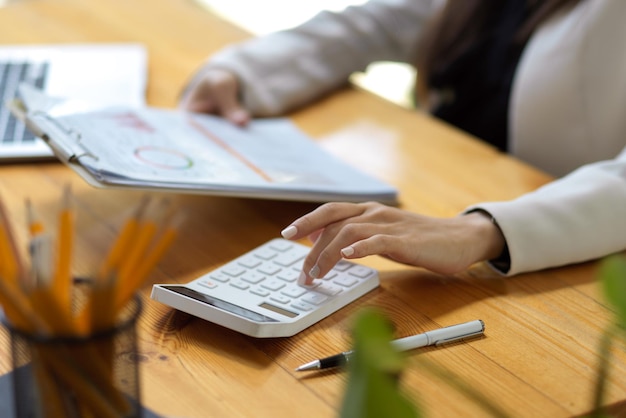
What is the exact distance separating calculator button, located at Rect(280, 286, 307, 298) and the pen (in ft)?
0.28

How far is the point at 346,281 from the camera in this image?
75cm

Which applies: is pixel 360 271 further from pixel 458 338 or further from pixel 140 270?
pixel 140 270

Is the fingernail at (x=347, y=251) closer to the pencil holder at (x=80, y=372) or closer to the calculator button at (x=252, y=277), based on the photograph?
the calculator button at (x=252, y=277)

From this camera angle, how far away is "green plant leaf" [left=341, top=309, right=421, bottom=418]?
0.34 m

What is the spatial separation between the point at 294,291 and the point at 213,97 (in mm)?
504

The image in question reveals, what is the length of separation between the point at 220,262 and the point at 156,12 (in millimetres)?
846

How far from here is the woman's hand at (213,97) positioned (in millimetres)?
1138

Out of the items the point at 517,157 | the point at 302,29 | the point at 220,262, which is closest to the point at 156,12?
the point at 302,29

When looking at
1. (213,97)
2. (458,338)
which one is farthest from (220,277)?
(213,97)

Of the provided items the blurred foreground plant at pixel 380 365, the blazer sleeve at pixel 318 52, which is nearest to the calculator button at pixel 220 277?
the blurred foreground plant at pixel 380 365

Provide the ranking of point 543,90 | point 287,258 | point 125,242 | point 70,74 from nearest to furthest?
point 125,242, point 287,258, point 543,90, point 70,74

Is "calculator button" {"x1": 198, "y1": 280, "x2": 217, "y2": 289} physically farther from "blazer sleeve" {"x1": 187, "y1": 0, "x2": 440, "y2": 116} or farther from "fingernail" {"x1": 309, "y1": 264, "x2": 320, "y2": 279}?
"blazer sleeve" {"x1": 187, "y1": 0, "x2": 440, "y2": 116}

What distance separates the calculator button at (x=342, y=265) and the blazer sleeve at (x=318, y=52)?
0.45 meters

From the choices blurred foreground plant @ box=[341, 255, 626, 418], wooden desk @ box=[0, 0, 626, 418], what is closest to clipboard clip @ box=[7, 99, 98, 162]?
wooden desk @ box=[0, 0, 626, 418]
